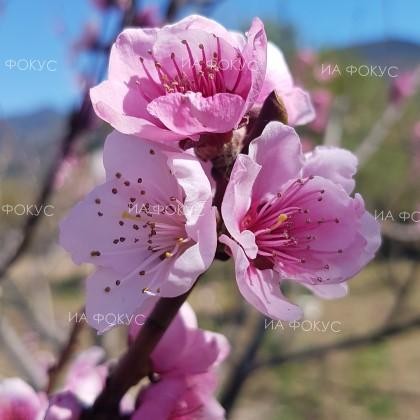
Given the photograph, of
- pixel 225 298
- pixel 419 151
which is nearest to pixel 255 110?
pixel 419 151

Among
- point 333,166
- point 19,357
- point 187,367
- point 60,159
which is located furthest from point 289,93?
point 19,357

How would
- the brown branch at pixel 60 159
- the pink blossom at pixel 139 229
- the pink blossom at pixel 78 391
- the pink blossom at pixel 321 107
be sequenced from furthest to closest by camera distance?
the pink blossom at pixel 321 107
the brown branch at pixel 60 159
the pink blossom at pixel 78 391
the pink blossom at pixel 139 229

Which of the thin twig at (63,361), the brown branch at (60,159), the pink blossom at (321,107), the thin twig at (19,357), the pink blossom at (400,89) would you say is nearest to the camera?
the thin twig at (63,361)

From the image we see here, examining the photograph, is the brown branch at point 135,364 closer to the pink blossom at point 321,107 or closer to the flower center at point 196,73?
the flower center at point 196,73

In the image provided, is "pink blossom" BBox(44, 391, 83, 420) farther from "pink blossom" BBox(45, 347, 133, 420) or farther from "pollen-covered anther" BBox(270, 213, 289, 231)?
"pollen-covered anther" BBox(270, 213, 289, 231)

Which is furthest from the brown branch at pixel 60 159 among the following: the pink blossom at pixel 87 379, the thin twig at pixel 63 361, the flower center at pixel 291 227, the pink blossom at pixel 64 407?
the flower center at pixel 291 227

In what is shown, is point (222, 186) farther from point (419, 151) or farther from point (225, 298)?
point (225, 298)

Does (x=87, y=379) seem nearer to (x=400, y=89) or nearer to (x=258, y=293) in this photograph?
(x=258, y=293)
